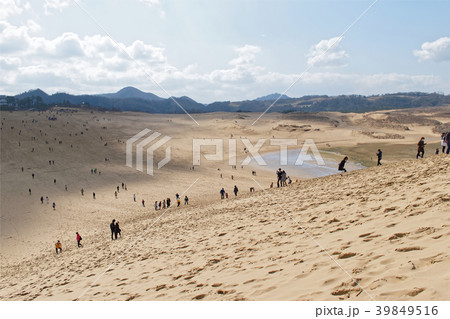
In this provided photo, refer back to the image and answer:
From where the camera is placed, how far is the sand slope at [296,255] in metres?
4.29

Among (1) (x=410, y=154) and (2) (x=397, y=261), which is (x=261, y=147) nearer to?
(1) (x=410, y=154)

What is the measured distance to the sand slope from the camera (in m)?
4.29

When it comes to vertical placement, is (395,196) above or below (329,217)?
above

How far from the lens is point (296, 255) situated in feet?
20.1

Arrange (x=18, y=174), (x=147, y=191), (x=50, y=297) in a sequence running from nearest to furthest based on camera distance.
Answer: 1. (x=50, y=297)
2. (x=147, y=191)
3. (x=18, y=174)

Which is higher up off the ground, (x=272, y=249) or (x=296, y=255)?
(x=296, y=255)

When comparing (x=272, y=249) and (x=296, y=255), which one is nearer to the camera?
(x=296, y=255)

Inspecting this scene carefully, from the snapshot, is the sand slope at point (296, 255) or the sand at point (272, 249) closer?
the sand slope at point (296, 255)

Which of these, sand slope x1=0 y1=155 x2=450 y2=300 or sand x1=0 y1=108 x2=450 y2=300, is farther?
sand x1=0 y1=108 x2=450 y2=300

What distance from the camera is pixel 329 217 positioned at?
8492 mm
